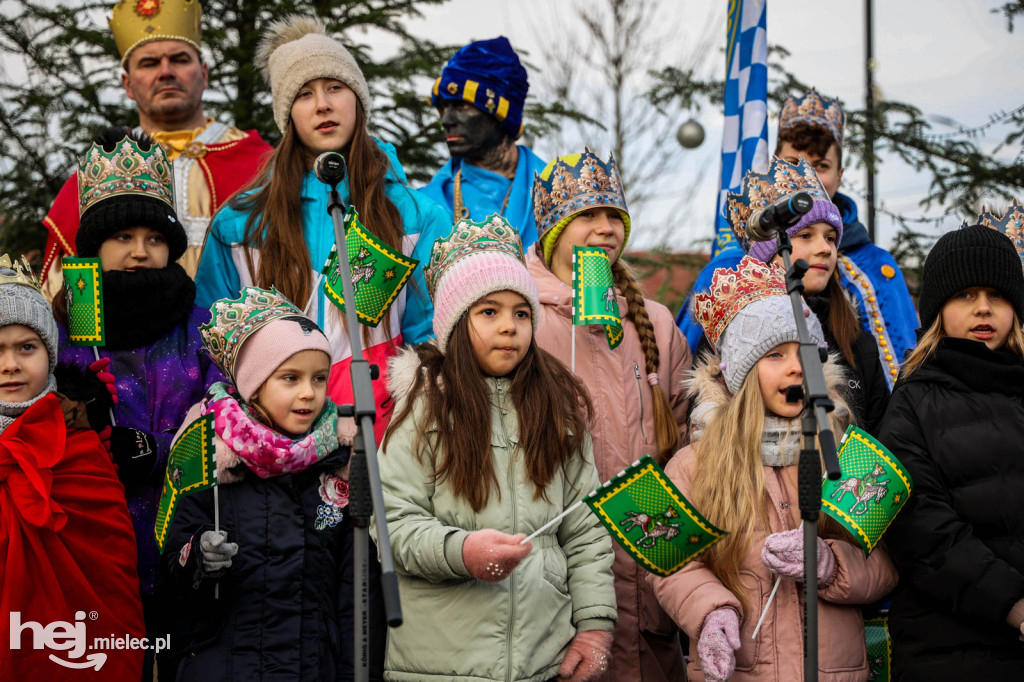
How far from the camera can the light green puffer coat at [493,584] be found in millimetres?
3562

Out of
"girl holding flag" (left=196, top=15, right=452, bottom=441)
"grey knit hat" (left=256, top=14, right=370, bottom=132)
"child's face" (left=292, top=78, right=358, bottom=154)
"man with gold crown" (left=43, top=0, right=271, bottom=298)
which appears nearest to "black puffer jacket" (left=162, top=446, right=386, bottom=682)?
"girl holding flag" (left=196, top=15, right=452, bottom=441)

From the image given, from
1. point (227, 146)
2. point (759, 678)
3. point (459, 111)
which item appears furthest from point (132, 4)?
point (759, 678)

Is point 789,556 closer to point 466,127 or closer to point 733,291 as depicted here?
point 733,291

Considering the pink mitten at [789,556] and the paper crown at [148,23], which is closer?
the pink mitten at [789,556]

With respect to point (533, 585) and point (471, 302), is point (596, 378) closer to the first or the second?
point (471, 302)

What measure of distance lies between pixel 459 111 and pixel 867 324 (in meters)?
2.62

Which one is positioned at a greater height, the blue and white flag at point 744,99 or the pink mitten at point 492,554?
the blue and white flag at point 744,99

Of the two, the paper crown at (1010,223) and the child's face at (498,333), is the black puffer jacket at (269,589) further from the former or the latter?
the paper crown at (1010,223)

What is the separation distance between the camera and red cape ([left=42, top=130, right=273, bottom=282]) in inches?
223

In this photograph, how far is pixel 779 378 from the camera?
13.4 ft

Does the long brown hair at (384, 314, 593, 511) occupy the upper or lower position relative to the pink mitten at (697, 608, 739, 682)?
upper

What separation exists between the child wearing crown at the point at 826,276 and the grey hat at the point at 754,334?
55 centimetres

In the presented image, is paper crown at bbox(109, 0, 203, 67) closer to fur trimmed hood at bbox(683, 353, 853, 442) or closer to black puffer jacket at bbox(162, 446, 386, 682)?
black puffer jacket at bbox(162, 446, 386, 682)

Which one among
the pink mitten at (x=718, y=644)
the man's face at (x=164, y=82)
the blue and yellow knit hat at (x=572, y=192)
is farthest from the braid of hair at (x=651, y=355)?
the man's face at (x=164, y=82)
